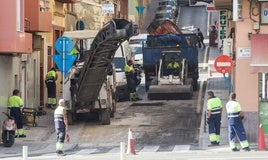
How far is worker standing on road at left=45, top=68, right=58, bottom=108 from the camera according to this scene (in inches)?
1548

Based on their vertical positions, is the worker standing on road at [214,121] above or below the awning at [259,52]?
below

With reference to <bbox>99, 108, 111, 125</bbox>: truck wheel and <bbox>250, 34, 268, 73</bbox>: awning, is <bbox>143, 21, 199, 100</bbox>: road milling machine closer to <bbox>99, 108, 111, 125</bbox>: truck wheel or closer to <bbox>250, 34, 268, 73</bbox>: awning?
<bbox>99, 108, 111, 125</bbox>: truck wheel

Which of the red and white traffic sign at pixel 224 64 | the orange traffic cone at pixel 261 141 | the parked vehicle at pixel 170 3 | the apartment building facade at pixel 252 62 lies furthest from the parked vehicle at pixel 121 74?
the parked vehicle at pixel 170 3

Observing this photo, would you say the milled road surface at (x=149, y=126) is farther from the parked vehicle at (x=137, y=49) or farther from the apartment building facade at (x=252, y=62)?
the parked vehicle at (x=137, y=49)

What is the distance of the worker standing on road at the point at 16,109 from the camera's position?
1198 inches

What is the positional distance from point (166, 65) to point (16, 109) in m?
12.7

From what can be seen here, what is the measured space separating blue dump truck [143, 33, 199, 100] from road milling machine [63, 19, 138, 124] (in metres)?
6.34

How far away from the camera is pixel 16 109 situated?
30.5 meters

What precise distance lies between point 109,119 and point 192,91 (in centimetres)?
845

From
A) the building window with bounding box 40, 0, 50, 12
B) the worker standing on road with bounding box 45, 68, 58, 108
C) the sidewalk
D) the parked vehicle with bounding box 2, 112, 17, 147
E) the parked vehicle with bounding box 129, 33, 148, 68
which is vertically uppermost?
the building window with bounding box 40, 0, 50, 12

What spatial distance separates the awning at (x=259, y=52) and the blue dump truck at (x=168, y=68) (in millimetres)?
11170

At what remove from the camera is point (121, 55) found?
43562 mm

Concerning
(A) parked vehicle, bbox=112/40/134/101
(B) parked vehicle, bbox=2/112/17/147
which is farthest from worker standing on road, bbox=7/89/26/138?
(A) parked vehicle, bbox=112/40/134/101

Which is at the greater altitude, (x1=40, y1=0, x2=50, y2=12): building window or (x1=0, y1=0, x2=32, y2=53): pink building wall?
(x1=40, y1=0, x2=50, y2=12): building window
